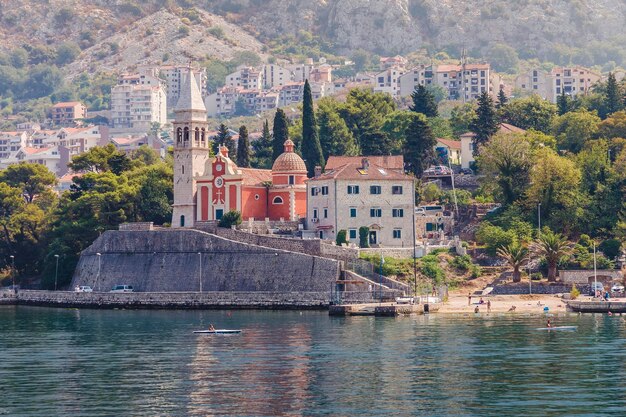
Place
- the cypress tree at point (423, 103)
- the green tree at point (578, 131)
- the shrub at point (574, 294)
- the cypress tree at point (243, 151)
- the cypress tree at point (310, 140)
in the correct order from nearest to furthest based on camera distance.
A: the shrub at point (574, 294)
the cypress tree at point (310, 140)
the green tree at point (578, 131)
the cypress tree at point (243, 151)
the cypress tree at point (423, 103)

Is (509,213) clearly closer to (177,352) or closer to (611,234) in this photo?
(611,234)

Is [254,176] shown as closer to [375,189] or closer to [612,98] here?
[375,189]

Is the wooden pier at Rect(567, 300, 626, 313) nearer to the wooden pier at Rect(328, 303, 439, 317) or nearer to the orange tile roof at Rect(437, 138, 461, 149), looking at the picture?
the wooden pier at Rect(328, 303, 439, 317)

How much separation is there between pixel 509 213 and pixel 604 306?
840 inches

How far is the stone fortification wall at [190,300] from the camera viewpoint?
117062 millimetres

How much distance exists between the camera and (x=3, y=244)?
14538 centimetres

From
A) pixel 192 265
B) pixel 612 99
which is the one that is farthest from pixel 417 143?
pixel 192 265

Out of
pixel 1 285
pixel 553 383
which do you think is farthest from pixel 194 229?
pixel 553 383

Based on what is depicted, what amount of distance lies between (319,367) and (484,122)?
76.8 meters

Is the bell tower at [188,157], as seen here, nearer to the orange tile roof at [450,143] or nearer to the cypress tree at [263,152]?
the cypress tree at [263,152]

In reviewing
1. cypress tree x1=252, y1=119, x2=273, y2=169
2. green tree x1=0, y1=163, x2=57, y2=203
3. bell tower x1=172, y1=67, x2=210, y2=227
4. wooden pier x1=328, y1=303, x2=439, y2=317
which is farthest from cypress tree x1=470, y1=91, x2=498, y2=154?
green tree x1=0, y1=163, x2=57, y2=203

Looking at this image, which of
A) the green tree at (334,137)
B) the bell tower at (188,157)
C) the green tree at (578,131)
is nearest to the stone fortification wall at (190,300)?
the bell tower at (188,157)

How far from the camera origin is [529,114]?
16538 centimetres

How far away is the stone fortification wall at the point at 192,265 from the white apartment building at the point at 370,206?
7955 mm
